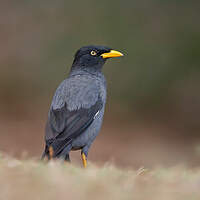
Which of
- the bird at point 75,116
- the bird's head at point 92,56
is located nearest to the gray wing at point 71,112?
the bird at point 75,116

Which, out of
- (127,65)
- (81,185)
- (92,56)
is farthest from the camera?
(127,65)

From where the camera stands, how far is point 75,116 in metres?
6.45

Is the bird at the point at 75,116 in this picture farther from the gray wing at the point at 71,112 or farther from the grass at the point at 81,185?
the grass at the point at 81,185

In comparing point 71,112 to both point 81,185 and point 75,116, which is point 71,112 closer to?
point 75,116

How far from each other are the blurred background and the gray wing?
8035 mm

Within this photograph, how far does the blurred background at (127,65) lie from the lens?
51.4 feet

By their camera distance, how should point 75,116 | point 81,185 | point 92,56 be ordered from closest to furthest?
point 81,185
point 75,116
point 92,56

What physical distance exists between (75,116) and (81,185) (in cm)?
255

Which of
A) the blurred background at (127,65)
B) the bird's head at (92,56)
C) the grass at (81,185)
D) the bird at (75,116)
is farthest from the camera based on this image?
the blurred background at (127,65)

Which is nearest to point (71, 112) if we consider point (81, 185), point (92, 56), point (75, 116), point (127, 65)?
point (75, 116)

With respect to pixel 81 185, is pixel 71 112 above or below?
above

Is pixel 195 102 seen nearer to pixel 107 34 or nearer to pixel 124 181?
pixel 107 34

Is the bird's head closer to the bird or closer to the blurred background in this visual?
the bird

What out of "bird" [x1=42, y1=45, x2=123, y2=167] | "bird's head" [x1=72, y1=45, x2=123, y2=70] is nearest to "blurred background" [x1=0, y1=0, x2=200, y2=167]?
"bird's head" [x1=72, y1=45, x2=123, y2=70]
